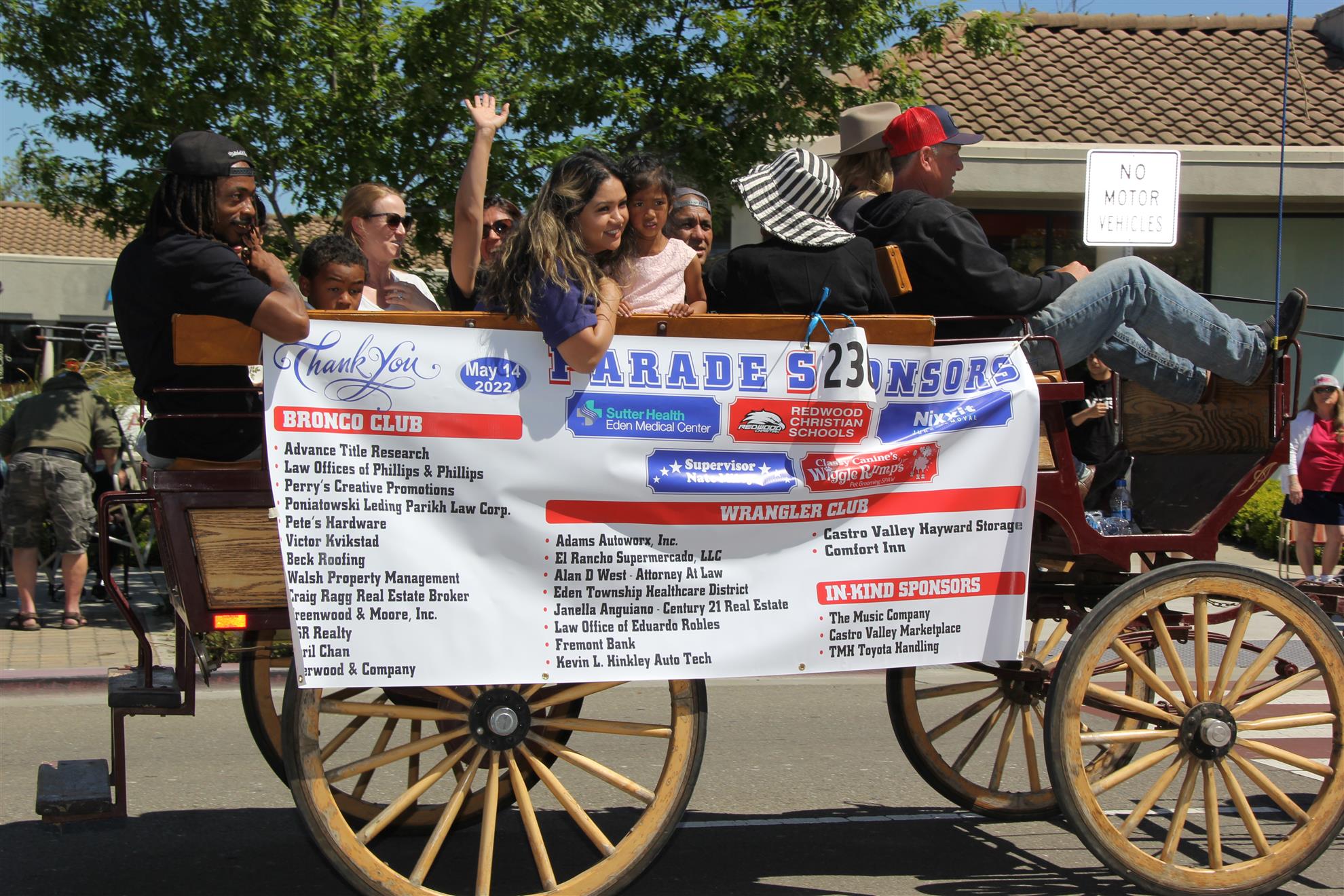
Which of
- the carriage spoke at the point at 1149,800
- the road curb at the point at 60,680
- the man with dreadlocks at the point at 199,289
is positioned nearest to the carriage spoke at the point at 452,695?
the man with dreadlocks at the point at 199,289

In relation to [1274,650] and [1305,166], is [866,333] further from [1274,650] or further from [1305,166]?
[1305,166]

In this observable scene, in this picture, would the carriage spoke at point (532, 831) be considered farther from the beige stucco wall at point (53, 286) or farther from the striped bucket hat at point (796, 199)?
the beige stucco wall at point (53, 286)

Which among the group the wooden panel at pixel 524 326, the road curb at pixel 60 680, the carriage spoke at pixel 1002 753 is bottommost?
the road curb at pixel 60 680

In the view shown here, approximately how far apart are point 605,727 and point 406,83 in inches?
221

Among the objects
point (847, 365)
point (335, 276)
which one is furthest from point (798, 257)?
point (335, 276)

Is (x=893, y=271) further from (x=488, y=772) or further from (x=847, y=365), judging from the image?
(x=488, y=772)

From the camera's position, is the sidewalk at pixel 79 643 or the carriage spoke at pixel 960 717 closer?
the carriage spoke at pixel 960 717

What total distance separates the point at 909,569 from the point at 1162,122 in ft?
40.9

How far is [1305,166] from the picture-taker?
13.7m

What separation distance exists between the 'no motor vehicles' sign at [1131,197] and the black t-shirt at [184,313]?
19.2ft

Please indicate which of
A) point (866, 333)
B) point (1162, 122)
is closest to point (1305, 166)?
point (1162, 122)

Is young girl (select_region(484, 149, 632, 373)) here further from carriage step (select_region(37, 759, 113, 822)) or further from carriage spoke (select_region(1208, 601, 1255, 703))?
carriage spoke (select_region(1208, 601, 1255, 703))

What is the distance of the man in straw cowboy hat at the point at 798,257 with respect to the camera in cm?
379

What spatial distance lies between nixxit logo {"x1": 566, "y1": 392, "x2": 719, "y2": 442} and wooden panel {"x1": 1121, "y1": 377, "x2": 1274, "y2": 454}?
6.05 ft
